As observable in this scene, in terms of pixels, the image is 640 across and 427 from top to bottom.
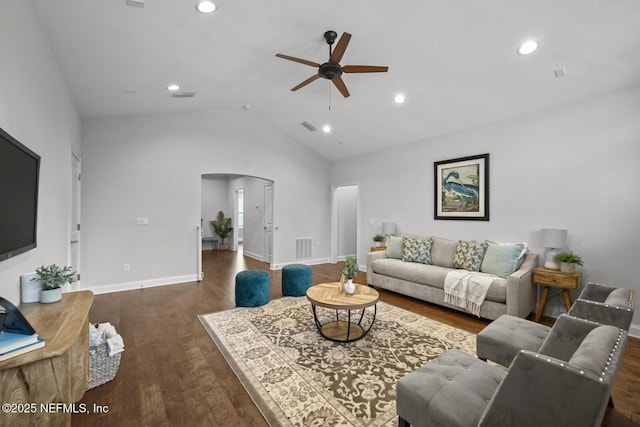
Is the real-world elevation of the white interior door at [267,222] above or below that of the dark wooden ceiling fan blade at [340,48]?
below

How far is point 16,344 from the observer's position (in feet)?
4.33

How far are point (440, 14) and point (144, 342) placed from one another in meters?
4.35

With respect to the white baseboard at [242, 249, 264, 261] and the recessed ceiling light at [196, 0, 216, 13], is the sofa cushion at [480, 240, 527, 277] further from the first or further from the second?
the white baseboard at [242, 249, 264, 261]

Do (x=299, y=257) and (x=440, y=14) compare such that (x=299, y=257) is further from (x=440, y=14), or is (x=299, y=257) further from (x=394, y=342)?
(x=440, y=14)

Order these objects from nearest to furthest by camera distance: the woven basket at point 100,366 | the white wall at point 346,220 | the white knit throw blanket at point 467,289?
the woven basket at point 100,366
the white knit throw blanket at point 467,289
the white wall at point 346,220

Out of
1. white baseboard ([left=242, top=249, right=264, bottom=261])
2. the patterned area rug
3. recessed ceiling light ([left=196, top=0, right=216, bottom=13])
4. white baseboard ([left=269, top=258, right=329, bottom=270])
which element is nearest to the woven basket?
the patterned area rug

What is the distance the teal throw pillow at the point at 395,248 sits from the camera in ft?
17.0

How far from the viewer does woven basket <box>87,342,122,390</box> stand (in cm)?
226

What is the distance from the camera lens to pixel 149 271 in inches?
205

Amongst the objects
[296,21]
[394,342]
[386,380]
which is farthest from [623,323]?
[296,21]

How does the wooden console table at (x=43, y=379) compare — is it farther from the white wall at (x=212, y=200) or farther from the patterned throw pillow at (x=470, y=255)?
the white wall at (x=212, y=200)

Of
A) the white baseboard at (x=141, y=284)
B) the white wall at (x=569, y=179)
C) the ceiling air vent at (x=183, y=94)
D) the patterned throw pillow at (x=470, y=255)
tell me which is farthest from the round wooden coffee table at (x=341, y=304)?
the ceiling air vent at (x=183, y=94)

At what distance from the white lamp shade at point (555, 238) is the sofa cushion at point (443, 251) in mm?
1219

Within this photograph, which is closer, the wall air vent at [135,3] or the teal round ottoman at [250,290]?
the wall air vent at [135,3]
